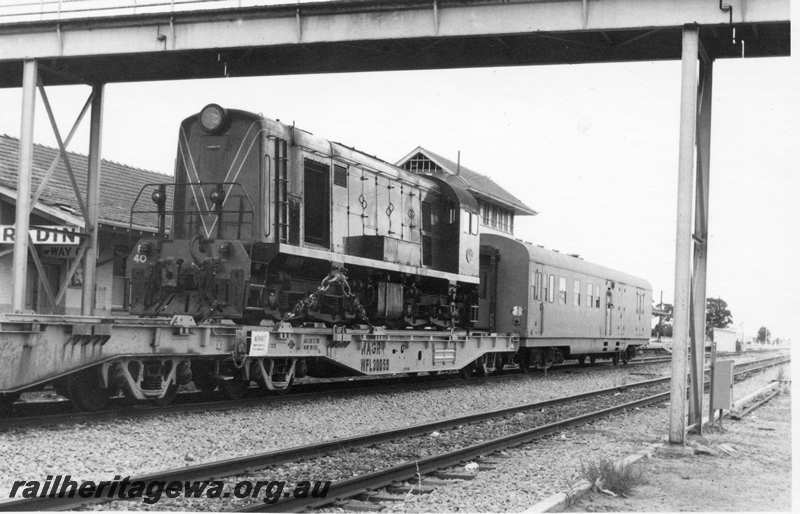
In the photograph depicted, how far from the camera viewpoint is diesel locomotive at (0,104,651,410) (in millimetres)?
10180

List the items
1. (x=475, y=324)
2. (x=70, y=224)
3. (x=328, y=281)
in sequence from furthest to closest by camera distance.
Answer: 1. (x=475, y=324)
2. (x=70, y=224)
3. (x=328, y=281)

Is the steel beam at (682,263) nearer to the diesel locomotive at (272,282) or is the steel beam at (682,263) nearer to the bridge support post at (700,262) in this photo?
the bridge support post at (700,262)

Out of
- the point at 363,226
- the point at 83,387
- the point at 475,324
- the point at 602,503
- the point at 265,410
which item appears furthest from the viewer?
the point at 475,324

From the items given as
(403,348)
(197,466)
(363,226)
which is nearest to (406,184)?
(363,226)

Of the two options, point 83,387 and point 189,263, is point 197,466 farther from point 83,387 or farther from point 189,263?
point 189,263

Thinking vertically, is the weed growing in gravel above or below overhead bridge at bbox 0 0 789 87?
below

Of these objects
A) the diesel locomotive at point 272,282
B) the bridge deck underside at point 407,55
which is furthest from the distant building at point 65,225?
the diesel locomotive at point 272,282

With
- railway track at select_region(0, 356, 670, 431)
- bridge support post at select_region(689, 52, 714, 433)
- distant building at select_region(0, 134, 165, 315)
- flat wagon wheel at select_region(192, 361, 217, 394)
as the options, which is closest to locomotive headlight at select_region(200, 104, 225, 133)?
flat wagon wheel at select_region(192, 361, 217, 394)

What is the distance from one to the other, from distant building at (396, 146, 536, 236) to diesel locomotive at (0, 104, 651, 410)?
2420 centimetres

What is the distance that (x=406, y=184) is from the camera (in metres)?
16.9

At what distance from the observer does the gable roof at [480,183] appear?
44.5 meters

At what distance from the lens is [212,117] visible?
520 inches

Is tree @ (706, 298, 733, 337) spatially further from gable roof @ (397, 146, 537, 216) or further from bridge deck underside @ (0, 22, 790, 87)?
bridge deck underside @ (0, 22, 790, 87)

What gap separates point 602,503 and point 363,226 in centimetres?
917
